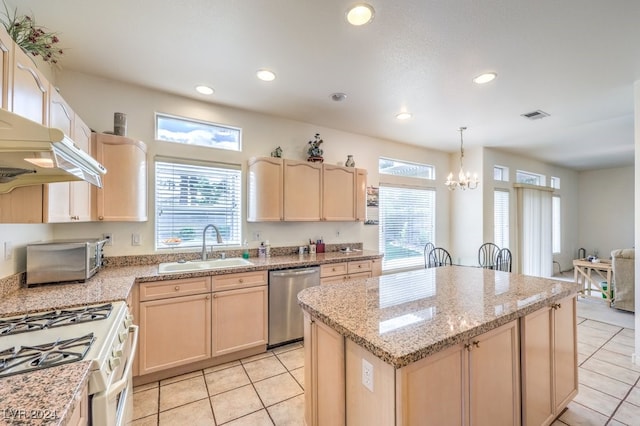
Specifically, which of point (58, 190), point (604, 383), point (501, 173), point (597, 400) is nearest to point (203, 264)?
point (58, 190)

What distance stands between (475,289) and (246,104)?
304 centimetres

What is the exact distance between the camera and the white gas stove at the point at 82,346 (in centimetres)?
109

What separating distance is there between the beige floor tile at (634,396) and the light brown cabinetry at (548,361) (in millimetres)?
597

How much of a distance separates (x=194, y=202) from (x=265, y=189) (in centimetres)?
83

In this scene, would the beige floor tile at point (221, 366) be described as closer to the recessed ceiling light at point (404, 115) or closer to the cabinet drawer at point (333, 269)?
the cabinet drawer at point (333, 269)

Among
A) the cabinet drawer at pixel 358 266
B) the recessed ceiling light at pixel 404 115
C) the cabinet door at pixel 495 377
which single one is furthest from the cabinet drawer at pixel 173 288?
the recessed ceiling light at pixel 404 115

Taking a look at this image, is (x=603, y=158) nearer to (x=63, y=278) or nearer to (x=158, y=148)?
(x=158, y=148)

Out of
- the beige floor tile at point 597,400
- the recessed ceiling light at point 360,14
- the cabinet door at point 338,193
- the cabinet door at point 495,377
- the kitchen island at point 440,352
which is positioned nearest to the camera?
the kitchen island at point 440,352

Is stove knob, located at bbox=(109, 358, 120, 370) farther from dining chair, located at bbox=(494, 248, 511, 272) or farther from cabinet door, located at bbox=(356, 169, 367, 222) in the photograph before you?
dining chair, located at bbox=(494, 248, 511, 272)

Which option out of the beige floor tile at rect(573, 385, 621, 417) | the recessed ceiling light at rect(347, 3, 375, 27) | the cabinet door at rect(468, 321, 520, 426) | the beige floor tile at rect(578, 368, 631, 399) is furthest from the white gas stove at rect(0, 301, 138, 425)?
the beige floor tile at rect(578, 368, 631, 399)

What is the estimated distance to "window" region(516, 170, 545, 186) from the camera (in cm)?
611

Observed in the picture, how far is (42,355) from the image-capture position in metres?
1.13

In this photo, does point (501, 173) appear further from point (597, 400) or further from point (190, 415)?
point (190, 415)

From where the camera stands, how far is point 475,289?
196 centimetres
